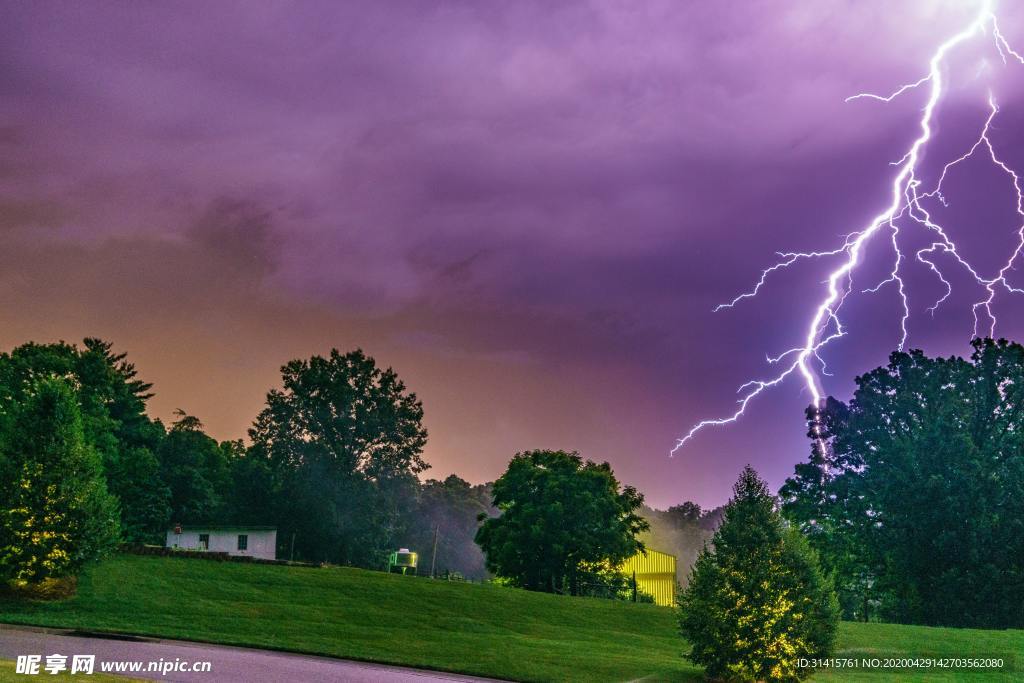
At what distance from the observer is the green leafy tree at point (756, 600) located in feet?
75.2

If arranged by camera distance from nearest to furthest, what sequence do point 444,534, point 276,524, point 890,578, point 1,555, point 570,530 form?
point 1,555
point 890,578
point 570,530
point 276,524
point 444,534

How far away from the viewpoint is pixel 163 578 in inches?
1586

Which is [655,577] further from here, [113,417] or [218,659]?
[218,659]

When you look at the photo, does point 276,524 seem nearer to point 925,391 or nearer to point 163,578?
point 163,578

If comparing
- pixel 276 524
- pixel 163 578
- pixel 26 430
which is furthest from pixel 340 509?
pixel 26 430

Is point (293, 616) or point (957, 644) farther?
point (957, 644)

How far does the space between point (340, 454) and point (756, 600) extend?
214 ft

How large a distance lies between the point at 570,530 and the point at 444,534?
6547 cm

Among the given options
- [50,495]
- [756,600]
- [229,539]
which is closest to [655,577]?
[229,539]

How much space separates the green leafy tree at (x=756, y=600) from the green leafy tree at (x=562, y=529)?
39515mm

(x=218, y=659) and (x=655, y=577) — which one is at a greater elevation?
(x=655, y=577)

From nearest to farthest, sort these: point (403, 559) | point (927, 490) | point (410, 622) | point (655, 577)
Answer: point (410, 622), point (927, 490), point (403, 559), point (655, 577)

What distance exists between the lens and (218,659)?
71.7 feet

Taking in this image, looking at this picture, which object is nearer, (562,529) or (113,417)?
(562,529)
